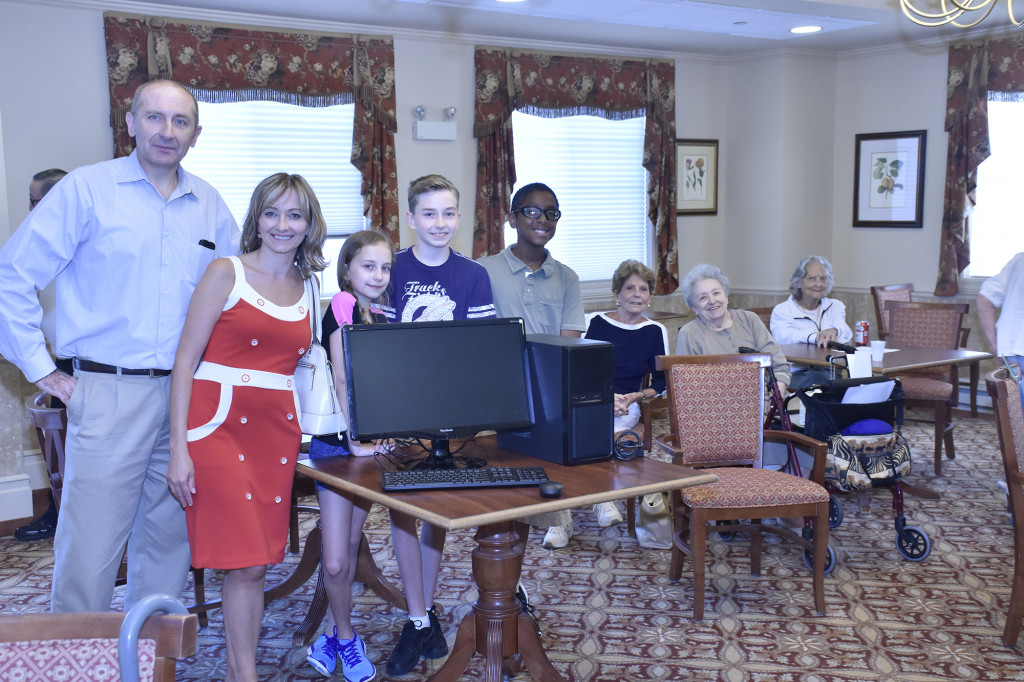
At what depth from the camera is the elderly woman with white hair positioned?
212 inches

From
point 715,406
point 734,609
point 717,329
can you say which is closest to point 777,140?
point 717,329

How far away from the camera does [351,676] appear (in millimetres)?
3010

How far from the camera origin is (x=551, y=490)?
2297 mm

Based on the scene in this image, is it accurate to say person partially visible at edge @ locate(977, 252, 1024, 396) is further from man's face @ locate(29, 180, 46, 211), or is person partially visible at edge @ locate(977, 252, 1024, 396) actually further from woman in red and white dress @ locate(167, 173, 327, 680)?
man's face @ locate(29, 180, 46, 211)

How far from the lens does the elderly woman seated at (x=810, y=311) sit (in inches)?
212

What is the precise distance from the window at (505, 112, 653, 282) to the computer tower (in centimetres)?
482

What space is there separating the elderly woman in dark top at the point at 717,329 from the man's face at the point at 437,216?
1.83 meters

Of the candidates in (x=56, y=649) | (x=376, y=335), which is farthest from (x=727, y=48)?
(x=56, y=649)

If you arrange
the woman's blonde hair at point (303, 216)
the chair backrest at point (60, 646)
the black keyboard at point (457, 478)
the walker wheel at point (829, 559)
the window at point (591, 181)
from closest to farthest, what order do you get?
1. the chair backrest at point (60, 646)
2. the black keyboard at point (457, 478)
3. the woman's blonde hair at point (303, 216)
4. the walker wheel at point (829, 559)
5. the window at point (591, 181)

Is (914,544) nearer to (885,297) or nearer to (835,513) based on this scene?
(835,513)

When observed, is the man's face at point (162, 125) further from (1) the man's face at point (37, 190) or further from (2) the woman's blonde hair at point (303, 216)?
(1) the man's face at point (37, 190)

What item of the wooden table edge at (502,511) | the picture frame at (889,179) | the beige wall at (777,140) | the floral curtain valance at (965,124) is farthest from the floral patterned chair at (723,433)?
the picture frame at (889,179)

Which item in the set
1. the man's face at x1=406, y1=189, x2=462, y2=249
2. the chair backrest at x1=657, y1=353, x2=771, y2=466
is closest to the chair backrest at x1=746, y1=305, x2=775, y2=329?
the chair backrest at x1=657, y1=353, x2=771, y2=466

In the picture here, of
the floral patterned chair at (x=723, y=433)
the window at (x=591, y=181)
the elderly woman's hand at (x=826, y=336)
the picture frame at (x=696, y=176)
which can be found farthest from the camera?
the picture frame at (x=696, y=176)
